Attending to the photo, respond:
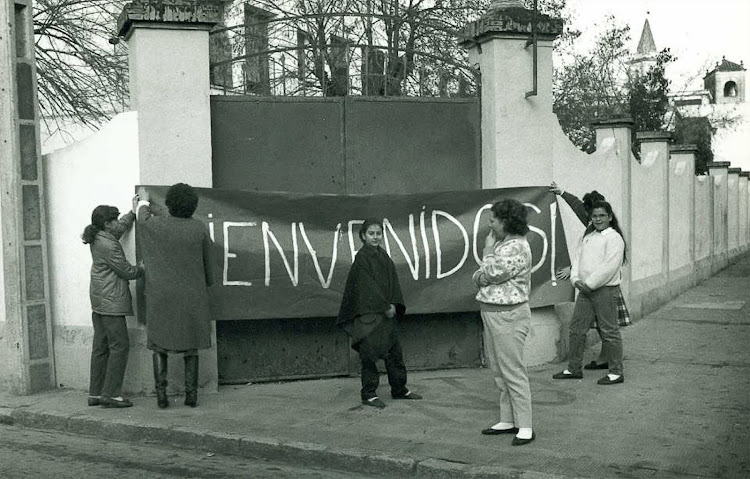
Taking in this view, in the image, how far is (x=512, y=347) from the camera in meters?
6.33

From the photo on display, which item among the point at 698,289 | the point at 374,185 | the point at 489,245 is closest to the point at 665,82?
the point at 698,289

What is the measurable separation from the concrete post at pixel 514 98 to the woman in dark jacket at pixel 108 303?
3.55 meters

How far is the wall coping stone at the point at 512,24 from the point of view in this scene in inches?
353

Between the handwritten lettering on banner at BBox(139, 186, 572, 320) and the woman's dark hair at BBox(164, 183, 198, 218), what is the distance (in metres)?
0.44

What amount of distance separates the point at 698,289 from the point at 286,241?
11.7m

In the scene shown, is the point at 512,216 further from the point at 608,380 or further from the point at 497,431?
the point at 608,380

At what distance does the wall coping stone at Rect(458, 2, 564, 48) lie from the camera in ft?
29.4

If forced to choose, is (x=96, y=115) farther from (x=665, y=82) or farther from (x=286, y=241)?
(x=665, y=82)

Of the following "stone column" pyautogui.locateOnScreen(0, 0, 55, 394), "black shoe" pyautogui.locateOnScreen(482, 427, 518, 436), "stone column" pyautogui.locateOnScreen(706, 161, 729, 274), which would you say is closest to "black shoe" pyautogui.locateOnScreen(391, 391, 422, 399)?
"black shoe" pyautogui.locateOnScreen(482, 427, 518, 436)

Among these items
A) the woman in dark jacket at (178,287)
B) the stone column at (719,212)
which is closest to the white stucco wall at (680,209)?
the stone column at (719,212)

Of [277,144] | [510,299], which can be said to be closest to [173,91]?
[277,144]

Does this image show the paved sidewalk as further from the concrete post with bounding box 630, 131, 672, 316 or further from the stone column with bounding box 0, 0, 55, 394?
the concrete post with bounding box 630, 131, 672, 316

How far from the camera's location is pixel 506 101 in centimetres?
902

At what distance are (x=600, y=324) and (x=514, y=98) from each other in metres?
2.30
